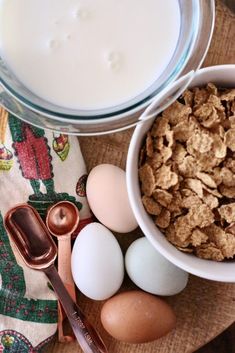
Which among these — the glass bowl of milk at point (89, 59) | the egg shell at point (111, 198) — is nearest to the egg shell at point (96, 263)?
the egg shell at point (111, 198)

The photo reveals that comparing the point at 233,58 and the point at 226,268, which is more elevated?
the point at 233,58

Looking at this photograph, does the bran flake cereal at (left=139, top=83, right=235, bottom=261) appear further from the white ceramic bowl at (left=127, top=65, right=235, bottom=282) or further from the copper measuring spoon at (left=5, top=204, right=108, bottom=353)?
the copper measuring spoon at (left=5, top=204, right=108, bottom=353)

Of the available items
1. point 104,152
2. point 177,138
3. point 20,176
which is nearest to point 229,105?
point 177,138

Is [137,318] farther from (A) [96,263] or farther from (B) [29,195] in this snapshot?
(B) [29,195]

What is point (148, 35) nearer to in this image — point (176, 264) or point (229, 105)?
point (229, 105)

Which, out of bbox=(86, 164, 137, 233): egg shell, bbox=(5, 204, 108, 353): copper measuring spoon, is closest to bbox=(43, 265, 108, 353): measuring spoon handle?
bbox=(5, 204, 108, 353): copper measuring spoon

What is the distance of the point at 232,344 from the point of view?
1287mm

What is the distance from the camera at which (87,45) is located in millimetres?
823

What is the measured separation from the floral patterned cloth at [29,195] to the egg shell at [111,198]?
0.04m

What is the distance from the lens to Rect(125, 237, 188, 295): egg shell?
3.02 feet

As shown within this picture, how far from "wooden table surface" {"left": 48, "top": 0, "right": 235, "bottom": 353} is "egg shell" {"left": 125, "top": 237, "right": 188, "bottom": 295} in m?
0.04

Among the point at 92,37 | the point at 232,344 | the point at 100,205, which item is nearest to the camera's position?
Answer: the point at 92,37

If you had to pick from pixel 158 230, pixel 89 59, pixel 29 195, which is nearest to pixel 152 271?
pixel 158 230

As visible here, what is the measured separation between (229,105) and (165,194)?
0.52ft
